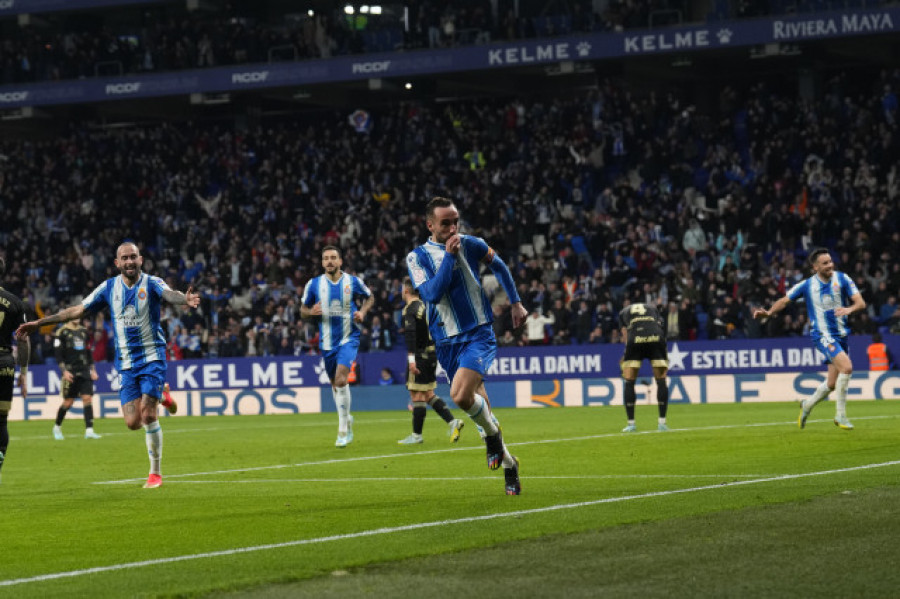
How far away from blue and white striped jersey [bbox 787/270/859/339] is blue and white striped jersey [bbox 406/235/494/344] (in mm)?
9182

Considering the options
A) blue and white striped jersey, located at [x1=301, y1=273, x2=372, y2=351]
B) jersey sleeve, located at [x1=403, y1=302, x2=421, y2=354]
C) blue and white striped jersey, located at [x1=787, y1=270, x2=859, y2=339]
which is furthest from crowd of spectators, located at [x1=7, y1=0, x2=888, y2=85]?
blue and white striped jersey, located at [x1=301, y1=273, x2=372, y2=351]

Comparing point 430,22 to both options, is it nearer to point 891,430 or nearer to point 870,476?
point 891,430

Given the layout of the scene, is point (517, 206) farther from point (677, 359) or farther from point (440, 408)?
point (440, 408)

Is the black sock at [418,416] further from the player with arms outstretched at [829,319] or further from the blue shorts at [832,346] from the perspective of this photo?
the blue shorts at [832,346]

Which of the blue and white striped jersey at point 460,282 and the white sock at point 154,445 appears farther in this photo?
the white sock at point 154,445

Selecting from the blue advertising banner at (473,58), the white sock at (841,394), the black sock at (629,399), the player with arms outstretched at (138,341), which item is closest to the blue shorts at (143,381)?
the player with arms outstretched at (138,341)

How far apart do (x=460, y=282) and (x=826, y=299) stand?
9.63 metres

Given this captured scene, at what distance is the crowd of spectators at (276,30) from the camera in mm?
43500

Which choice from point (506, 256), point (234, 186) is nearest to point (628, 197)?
point (506, 256)

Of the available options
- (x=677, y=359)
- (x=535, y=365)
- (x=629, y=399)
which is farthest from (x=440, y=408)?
(x=535, y=365)

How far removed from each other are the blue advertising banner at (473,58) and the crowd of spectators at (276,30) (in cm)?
61

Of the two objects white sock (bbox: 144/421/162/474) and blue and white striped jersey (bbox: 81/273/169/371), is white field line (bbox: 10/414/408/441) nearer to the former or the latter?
white sock (bbox: 144/421/162/474)

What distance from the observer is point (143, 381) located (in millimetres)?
14992

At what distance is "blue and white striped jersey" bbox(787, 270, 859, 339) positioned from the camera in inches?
794
